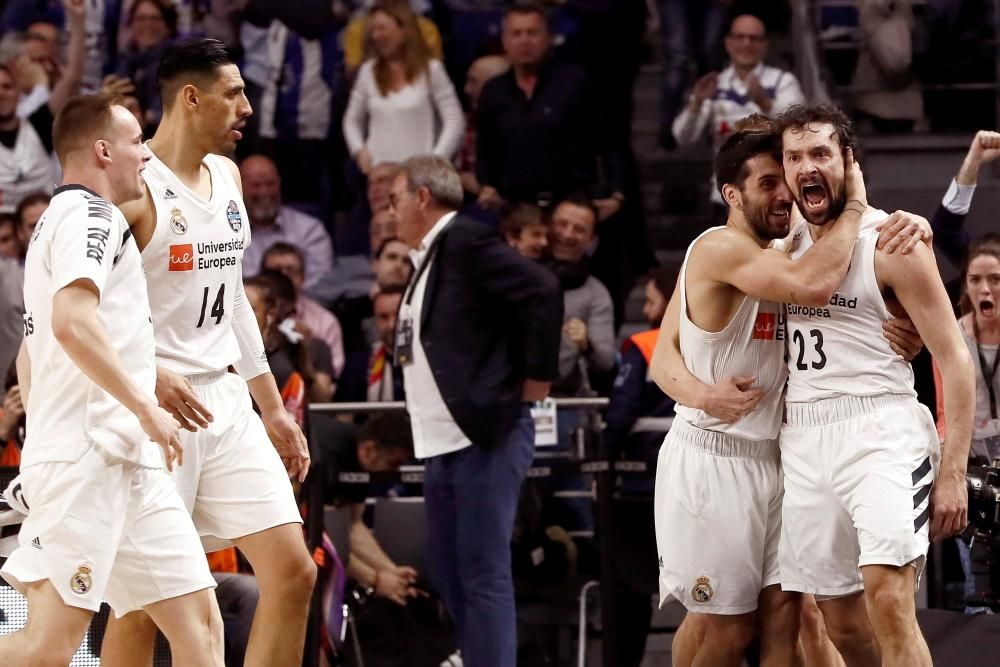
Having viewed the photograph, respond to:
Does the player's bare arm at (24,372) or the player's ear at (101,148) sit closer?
the player's ear at (101,148)

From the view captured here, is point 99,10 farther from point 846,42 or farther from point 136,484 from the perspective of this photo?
point 136,484

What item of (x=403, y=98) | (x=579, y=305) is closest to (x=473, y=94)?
(x=403, y=98)

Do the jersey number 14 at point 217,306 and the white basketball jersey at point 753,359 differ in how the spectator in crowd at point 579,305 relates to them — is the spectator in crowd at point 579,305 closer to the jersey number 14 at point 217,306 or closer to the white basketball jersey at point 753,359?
the white basketball jersey at point 753,359

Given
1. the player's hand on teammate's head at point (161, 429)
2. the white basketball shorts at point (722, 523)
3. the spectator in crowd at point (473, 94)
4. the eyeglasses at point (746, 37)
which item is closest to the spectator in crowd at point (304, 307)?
the spectator in crowd at point (473, 94)

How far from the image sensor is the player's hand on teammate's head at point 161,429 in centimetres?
461

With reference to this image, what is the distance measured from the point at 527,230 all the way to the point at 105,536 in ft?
16.4

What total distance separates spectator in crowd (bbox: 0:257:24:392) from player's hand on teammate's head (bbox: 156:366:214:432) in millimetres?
4085

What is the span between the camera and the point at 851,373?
17.9 feet

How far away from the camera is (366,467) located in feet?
27.3

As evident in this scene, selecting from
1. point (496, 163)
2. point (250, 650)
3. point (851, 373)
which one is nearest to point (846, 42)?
point (496, 163)

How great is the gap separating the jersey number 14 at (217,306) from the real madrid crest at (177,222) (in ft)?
0.72

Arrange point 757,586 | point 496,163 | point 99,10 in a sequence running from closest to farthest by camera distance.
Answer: point 757,586 < point 496,163 < point 99,10

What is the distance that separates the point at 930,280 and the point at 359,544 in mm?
3793

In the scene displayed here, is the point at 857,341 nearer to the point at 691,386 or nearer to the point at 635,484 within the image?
the point at 691,386
